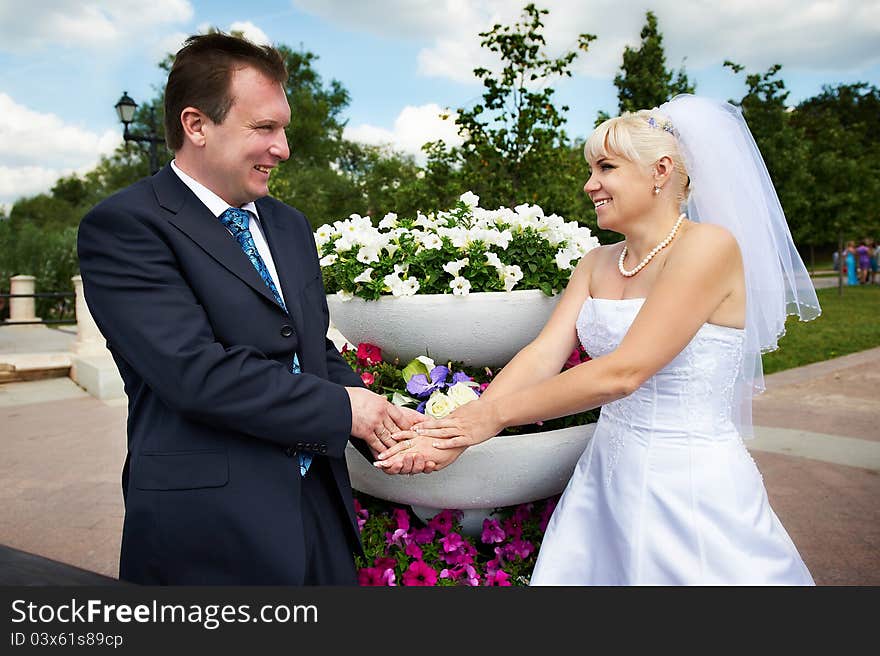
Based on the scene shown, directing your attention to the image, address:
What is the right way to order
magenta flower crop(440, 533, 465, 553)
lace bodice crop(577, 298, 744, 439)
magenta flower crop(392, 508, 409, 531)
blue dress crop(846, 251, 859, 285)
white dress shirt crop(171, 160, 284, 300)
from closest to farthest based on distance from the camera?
white dress shirt crop(171, 160, 284, 300)
lace bodice crop(577, 298, 744, 439)
magenta flower crop(440, 533, 465, 553)
magenta flower crop(392, 508, 409, 531)
blue dress crop(846, 251, 859, 285)

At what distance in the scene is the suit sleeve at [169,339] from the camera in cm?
172

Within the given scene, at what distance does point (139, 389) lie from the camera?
6.24 ft

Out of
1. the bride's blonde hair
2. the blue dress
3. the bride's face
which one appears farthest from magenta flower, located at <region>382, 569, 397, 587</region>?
the blue dress

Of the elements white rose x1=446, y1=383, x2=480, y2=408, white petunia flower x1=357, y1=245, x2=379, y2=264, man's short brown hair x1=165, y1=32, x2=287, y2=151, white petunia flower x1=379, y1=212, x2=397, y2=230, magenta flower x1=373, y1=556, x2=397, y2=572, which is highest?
man's short brown hair x1=165, y1=32, x2=287, y2=151

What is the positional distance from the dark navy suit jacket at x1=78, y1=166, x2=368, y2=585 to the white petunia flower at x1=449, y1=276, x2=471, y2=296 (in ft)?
2.64

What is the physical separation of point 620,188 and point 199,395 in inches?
59.6

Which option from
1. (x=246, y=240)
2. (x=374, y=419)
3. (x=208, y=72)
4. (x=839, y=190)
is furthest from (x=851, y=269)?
(x=208, y=72)

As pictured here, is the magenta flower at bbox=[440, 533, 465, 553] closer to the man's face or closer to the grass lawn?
the man's face

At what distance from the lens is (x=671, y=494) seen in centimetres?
230

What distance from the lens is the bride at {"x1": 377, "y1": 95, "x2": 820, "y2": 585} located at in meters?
2.21

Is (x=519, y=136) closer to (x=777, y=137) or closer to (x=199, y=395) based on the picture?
(x=199, y=395)

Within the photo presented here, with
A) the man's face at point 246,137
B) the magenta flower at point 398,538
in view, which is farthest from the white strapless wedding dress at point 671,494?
the man's face at point 246,137

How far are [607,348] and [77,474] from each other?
4.59m

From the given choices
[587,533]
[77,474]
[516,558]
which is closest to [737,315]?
[587,533]
